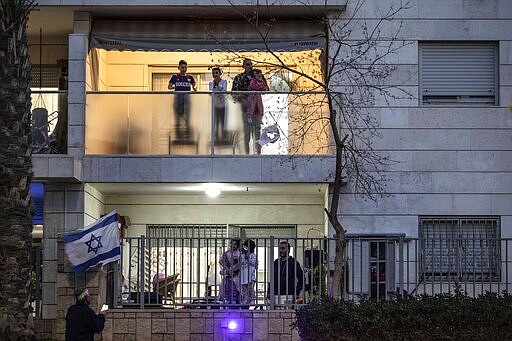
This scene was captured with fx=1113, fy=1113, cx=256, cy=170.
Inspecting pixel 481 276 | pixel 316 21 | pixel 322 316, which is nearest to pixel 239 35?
pixel 316 21

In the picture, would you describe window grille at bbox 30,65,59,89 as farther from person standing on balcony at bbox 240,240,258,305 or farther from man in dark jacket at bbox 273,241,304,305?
man in dark jacket at bbox 273,241,304,305

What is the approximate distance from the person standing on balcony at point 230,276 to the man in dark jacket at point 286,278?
645 millimetres

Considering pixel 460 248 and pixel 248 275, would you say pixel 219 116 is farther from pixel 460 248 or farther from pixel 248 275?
pixel 460 248

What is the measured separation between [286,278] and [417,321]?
5172 mm

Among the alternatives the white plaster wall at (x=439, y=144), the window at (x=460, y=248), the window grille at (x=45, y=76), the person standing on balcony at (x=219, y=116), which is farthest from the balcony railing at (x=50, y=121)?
the window at (x=460, y=248)

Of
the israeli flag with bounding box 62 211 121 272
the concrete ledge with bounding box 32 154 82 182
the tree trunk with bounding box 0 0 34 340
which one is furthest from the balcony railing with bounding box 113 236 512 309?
the tree trunk with bounding box 0 0 34 340

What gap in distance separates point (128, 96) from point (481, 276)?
279 inches

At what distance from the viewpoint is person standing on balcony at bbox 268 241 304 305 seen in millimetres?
18531

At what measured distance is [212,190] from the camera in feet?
70.5

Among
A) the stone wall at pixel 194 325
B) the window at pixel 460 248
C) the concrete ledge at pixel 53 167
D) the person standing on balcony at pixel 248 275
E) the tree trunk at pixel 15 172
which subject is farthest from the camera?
the concrete ledge at pixel 53 167

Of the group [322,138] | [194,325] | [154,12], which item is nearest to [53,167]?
[154,12]

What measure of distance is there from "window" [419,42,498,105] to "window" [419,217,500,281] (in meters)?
2.26

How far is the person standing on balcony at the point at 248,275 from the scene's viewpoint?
18.6 metres

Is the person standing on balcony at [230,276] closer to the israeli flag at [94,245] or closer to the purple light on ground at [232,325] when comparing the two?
the purple light on ground at [232,325]
